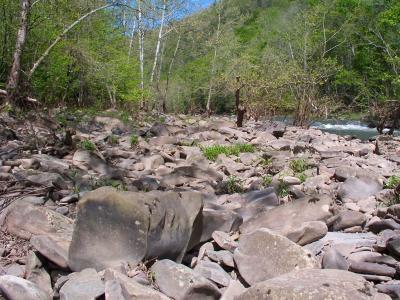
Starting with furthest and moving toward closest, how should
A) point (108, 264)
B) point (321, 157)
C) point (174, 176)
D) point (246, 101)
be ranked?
1. point (246, 101)
2. point (321, 157)
3. point (174, 176)
4. point (108, 264)

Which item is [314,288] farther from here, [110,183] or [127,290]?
[110,183]

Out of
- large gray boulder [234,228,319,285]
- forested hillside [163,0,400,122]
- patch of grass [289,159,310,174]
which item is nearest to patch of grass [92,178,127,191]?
large gray boulder [234,228,319,285]

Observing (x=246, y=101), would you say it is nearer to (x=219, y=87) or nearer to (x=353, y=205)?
(x=219, y=87)

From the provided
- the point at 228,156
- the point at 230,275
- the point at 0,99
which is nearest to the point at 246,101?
the point at 0,99

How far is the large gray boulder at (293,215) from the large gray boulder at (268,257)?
666 mm

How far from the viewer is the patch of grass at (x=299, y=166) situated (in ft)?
24.0

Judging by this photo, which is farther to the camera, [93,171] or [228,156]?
[228,156]

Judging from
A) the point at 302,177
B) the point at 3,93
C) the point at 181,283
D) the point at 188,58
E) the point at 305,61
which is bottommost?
the point at 181,283

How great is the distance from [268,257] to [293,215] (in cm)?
102

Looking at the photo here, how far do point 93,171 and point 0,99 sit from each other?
6.33m

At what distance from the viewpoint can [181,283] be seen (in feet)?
10.8

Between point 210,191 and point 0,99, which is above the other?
point 0,99

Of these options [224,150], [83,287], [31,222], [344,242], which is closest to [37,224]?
[31,222]

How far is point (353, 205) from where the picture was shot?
5.03 m
